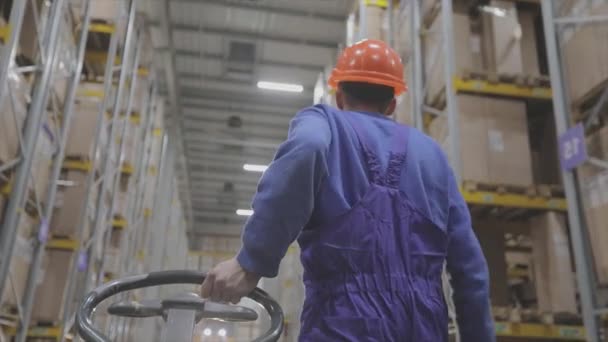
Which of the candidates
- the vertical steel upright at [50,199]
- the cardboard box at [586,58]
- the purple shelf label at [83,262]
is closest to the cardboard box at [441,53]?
the cardboard box at [586,58]

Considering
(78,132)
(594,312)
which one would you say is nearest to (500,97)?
(594,312)

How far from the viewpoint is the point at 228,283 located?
63.0 inches

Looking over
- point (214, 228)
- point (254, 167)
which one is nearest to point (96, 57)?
point (254, 167)

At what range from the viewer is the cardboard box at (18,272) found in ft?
17.3

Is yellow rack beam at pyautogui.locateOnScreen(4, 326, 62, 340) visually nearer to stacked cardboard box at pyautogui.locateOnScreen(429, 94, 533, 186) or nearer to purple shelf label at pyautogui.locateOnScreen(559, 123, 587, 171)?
stacked cardboard box at pyautogui.locateOnScreen(429, 94, 533, 186)

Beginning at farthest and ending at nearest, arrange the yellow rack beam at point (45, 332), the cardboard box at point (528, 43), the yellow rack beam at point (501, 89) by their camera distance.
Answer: the yellow rack beam at point (45, 332)
the cardboard box at point (528, 43)
the yellow rack beam at point (501, 89)

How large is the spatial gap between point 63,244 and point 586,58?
19.4 feet

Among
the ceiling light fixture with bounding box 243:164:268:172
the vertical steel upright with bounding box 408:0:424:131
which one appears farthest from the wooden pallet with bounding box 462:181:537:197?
the ceiling light fixture with bounding box 243:164:268:172

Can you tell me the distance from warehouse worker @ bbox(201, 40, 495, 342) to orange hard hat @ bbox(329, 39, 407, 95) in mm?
175

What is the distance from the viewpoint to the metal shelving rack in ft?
16.4

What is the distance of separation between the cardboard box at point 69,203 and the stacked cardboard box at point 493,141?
4.58 m

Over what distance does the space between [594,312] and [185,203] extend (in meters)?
19.0

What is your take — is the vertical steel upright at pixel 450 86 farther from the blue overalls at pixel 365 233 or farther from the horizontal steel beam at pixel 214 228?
the horizontal steel beam at pixel 214 228

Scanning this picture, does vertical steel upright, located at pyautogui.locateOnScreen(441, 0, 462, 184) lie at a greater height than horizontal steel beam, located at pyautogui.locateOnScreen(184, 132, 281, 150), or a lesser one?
lesser
